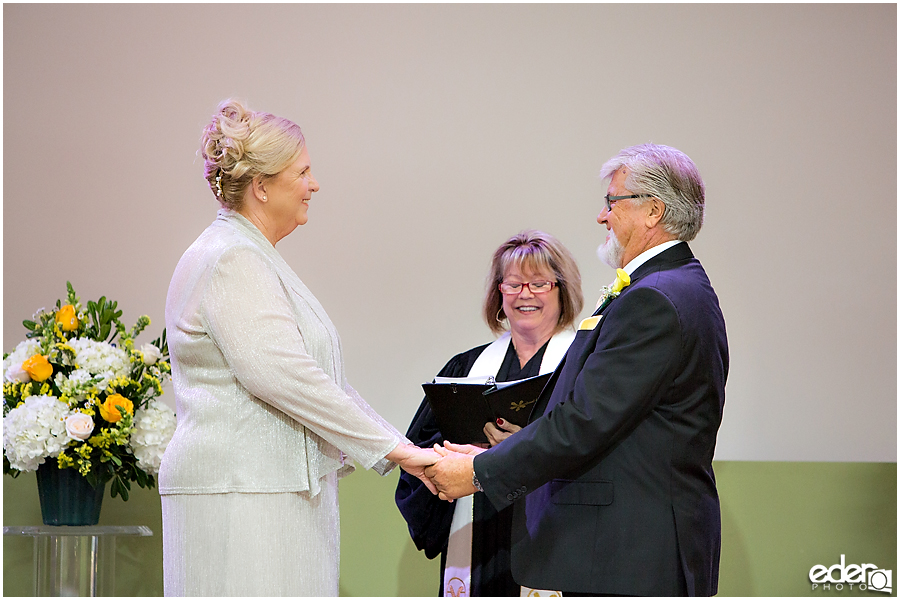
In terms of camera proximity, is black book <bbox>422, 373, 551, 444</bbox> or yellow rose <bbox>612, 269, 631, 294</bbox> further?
black book <bbox>422, 373, 551, 444</bbox>

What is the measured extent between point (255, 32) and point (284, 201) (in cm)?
200

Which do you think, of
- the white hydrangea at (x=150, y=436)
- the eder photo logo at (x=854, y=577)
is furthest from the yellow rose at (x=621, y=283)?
the eder photo logo at (x=854, y=577)

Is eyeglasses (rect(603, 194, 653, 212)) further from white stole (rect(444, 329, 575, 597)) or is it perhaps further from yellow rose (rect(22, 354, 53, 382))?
yellow rose (rect(22, 354, 53, 382))

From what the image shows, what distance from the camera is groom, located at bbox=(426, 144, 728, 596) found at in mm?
1998

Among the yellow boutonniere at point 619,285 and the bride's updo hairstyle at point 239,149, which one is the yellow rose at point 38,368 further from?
the yellow boutonniere at point 619,285

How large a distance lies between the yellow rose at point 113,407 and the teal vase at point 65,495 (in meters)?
0.28

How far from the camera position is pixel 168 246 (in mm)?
3863

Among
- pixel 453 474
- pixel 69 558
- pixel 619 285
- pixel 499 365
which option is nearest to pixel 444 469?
pixel 453 474

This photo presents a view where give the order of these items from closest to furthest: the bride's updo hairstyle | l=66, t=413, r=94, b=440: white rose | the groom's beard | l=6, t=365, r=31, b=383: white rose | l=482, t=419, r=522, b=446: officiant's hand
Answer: the bride's updo hairstyle, the groom's beard, l=482, t=419, r=522, b=446: officiant's hand, l=66, t=413, r=94, b=440: white rose, l=6, t=365, r=31, b=383: white rose

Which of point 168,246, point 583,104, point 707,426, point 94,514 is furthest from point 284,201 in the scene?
point 583,104

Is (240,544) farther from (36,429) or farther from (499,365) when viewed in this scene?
(499,365)

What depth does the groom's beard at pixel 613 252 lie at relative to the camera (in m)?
2.38

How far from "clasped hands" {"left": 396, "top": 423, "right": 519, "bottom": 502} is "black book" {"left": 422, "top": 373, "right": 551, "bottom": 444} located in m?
0.14

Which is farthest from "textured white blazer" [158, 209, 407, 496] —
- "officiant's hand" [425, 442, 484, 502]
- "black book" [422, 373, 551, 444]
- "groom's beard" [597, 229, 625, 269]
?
"groom's beard" [597, 229, 625, 269]
